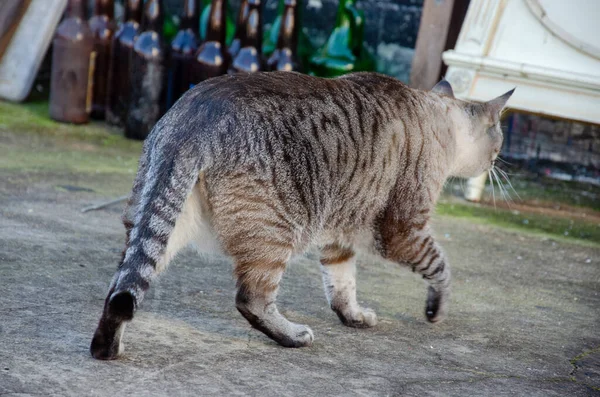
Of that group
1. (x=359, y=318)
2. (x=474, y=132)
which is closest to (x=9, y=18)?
(x=474, y=132)

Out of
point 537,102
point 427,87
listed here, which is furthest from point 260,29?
point 537,102

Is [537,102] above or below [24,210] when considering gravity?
above

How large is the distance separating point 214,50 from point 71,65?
1051mm

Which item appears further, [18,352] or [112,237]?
[112,237]

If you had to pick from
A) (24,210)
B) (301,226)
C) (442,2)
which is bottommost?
(24,210)

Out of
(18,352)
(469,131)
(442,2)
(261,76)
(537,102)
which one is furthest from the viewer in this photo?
(442,2)

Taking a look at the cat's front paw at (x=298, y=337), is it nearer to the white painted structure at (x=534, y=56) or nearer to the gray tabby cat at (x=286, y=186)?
the gray tabby cat at (x=286, y=186)

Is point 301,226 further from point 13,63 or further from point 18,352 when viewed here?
point 13,63

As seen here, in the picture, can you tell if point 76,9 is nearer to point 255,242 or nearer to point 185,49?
point 185,49

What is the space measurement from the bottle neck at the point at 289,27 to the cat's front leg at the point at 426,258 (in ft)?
9.64

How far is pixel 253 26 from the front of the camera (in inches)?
225

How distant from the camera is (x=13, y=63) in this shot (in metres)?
6.38

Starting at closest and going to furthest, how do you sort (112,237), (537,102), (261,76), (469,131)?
(261,76) < (469,131) < (112,237) < (537,102)

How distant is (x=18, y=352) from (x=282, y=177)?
3.10ft
